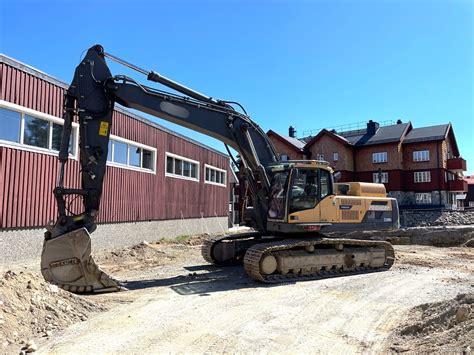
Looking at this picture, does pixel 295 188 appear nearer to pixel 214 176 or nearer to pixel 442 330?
pixel 442 330

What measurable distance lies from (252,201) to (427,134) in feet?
125

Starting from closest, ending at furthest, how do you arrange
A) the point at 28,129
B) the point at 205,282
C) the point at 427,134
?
the point at 205,282 < the point at 28,129 < the point at 427,134

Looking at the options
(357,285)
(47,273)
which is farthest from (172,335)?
(357,285)

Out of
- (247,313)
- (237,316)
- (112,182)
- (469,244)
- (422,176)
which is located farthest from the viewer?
(422,176)

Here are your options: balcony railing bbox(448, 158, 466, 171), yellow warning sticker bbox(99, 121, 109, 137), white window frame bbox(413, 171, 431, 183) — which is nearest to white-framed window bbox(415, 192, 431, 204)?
white window frame bbox(413, 171, 431, 183)

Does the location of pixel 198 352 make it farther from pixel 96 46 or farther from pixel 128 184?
pixel 128 184

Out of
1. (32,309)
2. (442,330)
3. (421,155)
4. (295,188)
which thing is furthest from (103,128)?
(421,155)

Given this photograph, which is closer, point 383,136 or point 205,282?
point 205,282

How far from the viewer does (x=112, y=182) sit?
1445cm

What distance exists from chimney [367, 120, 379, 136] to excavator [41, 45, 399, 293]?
119 ft

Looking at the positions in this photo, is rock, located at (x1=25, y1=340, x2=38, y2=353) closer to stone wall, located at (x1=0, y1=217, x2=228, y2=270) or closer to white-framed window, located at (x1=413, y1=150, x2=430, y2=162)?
stone wall, located at (x1=0, y1=217, x2=228, y2=270)

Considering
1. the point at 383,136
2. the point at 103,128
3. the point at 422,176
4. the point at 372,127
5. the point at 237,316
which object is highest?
the point at 372,127

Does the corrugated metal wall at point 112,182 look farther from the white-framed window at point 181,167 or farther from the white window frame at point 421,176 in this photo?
the white window frame at point 421,176

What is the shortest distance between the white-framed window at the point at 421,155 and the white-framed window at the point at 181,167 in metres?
30.1
